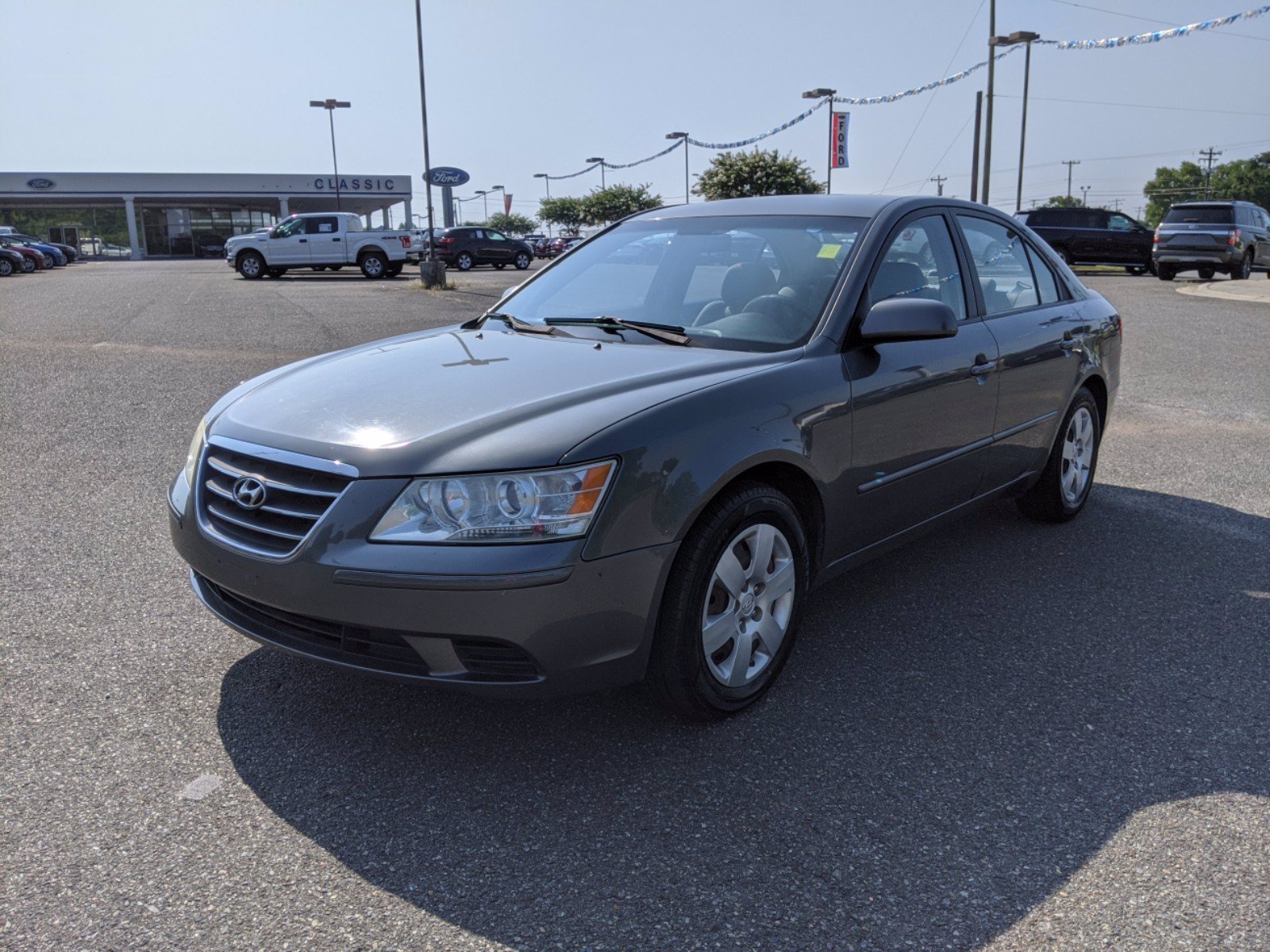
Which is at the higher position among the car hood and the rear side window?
the rear side window

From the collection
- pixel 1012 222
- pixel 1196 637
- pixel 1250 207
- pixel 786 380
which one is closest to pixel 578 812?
pixel 786 380

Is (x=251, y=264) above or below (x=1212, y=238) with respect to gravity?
below

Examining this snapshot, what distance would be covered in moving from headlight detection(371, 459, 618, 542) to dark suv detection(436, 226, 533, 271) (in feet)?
117

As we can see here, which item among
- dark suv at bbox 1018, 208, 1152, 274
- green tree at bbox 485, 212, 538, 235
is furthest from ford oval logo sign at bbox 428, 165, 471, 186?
green tree at bbox 485, 212, 538, 235

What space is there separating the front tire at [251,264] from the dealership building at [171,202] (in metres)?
38.2

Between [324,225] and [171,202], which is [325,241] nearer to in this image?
[324,225]

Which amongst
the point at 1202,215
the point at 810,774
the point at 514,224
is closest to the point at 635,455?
the point at 810,774

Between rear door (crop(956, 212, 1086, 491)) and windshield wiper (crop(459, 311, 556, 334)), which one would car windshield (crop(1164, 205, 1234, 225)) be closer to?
rear door (crop(956, 212, 1086, 491))

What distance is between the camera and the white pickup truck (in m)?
31.2

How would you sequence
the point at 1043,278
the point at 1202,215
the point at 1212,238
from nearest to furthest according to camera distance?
the point at 1043,278 → the point at 1212,238 → the point at 1202,215

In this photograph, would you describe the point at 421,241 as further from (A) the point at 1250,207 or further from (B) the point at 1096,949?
(B) the point at 1096,949

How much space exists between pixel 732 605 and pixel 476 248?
36468mm

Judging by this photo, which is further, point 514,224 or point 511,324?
point 514,224

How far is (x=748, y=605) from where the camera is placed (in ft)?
10.4
